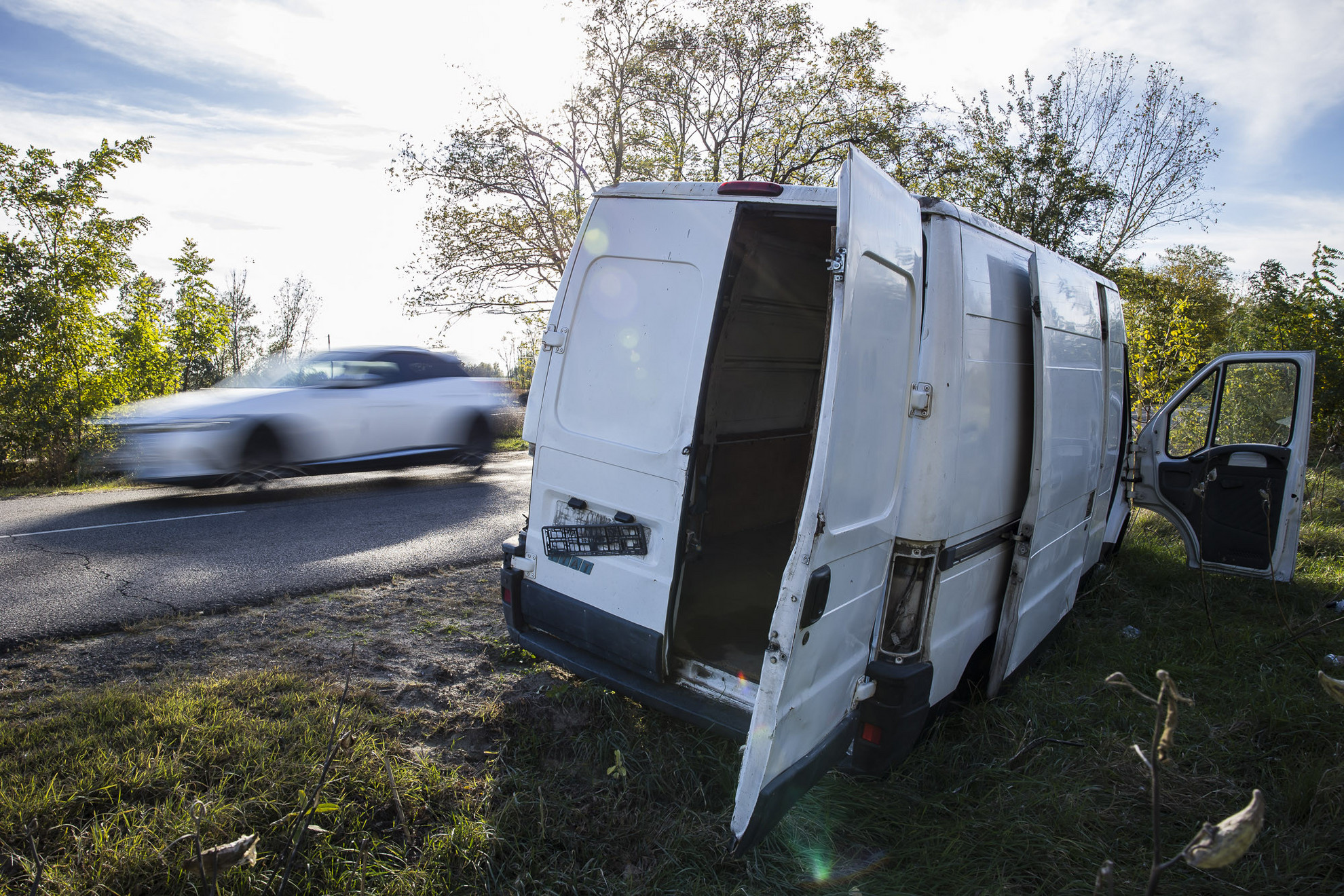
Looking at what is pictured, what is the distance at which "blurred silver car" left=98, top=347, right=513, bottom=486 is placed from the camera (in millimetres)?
7504

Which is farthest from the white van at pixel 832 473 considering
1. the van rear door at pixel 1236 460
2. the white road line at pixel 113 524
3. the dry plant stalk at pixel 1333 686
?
the white road line at pixel 113 524

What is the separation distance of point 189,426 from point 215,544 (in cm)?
226

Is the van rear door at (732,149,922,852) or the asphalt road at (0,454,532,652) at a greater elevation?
the van rear door at (732,149,922,852)

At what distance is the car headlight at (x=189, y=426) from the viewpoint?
292 inches

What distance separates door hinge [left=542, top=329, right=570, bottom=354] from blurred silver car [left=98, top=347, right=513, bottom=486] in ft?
19.9

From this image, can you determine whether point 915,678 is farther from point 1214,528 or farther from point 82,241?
point 82,241

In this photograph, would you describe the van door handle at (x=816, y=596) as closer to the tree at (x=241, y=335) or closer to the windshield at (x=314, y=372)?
the windshield at (x=314, y=372)

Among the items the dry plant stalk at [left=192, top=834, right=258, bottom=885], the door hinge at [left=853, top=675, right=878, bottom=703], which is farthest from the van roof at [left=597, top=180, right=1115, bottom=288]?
the dry plant stalk at [left=192, top=834, right=258, bottom=885]

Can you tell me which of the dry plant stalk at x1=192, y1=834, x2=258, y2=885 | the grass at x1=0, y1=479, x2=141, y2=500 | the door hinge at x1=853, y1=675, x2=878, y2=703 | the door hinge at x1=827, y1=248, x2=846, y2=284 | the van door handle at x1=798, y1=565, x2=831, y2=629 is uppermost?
the door hinge at x1=827, y1=248, x2=846, y2=284

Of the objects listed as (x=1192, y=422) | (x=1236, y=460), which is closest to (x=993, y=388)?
(x=1236, y=460)

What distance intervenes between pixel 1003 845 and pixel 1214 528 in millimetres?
4553

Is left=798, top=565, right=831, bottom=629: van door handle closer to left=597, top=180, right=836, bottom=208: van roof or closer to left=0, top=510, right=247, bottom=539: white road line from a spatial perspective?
left=597, top=180, right=836, bottom=208: van roof

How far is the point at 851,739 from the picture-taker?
105 inches

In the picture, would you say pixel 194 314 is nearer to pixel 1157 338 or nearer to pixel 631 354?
pixel 631 354
